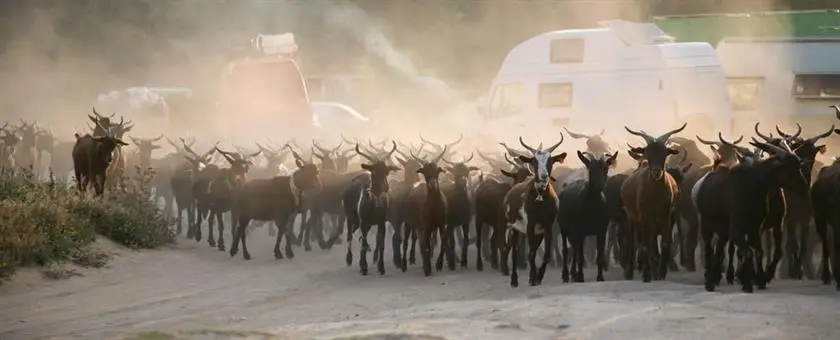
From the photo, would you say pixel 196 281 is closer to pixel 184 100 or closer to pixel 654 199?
pixel 654 199

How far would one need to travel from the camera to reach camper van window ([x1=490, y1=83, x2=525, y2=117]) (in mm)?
27922

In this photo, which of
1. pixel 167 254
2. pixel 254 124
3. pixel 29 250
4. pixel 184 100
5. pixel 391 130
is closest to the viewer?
pixel 29 250

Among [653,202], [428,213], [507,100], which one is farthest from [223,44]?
[653,202]

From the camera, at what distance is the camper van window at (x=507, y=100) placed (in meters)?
27.9

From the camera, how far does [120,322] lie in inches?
530

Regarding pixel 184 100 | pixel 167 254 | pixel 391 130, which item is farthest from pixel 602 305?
pixel 184 100

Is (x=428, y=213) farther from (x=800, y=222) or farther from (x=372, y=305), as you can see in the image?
(x=800, y=222)

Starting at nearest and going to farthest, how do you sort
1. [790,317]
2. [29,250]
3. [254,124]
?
[790,317], [29,250], [254,124]

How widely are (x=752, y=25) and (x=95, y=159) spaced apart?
1474 centimetres

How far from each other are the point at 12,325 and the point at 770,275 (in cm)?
841

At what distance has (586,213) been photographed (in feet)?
53.5

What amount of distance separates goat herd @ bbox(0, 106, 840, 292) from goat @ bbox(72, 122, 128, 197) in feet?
0.08

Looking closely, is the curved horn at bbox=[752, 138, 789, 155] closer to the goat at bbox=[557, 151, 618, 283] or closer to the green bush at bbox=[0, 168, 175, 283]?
the goat at bbox=[557, 151, 618, 283]

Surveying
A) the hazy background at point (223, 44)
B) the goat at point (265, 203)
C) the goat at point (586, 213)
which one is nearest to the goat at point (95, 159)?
the goat at point (265, 203)
